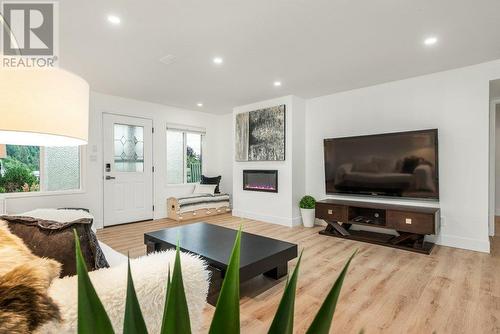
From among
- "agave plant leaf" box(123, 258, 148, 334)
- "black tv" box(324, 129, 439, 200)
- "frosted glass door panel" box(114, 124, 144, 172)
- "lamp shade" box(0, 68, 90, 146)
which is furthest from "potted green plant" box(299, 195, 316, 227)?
"agave plant leaf" box(123, 258, 148, 334)

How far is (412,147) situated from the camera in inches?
133

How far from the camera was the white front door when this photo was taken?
4.47m

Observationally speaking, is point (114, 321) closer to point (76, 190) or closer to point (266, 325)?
point (266, 325)

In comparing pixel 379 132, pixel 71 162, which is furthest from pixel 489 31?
pixel 71 162

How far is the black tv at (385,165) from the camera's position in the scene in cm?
328

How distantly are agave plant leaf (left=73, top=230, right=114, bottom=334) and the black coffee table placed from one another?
1570mm

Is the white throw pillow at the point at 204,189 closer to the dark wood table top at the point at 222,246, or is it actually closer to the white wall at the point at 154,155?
the white wall at the point at 154,155

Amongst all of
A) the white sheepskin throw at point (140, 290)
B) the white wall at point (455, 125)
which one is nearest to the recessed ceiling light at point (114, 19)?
the white sheepskin throw at point (140, 290)

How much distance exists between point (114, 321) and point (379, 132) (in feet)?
13.0

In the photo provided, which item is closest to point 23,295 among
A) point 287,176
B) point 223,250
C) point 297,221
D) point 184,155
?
point 223,250

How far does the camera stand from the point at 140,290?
3.33ft

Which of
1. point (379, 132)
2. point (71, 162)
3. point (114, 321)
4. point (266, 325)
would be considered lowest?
point (266, 325)

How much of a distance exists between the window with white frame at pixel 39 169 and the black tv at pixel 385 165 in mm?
4145

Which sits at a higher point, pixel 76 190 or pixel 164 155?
pixel 164 155
